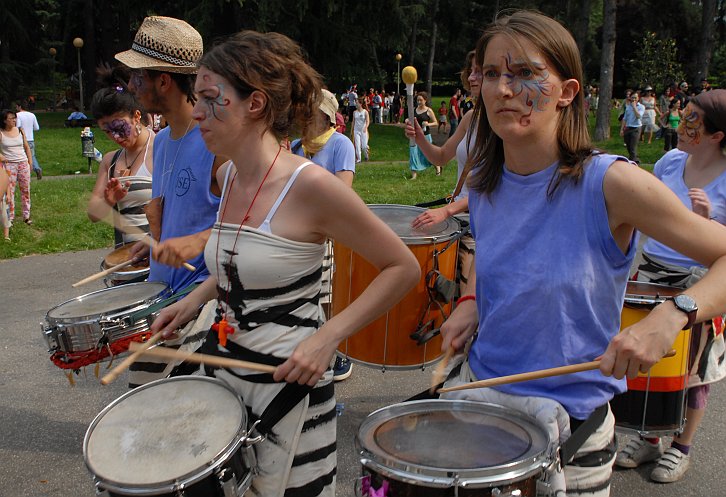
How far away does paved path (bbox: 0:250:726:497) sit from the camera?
373 centimetres

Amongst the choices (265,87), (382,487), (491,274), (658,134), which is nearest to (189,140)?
(265,87)

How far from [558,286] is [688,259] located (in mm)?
2039

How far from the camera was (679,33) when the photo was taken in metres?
41.4

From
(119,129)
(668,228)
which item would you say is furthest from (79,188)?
(668,228)

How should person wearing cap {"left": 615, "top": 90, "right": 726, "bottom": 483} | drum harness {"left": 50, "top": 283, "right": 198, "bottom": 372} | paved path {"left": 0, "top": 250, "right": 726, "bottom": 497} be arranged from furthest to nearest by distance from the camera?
1. paved path {"left": 0, "top": 250, "right": 726, "bottom": 497}
2. person wearing cap {"left": 615, "top": 90, "right": 726, "bottom": 483}
3. drum harness {"left": 50, "top": 283, "right": 198, "bottom": 372}

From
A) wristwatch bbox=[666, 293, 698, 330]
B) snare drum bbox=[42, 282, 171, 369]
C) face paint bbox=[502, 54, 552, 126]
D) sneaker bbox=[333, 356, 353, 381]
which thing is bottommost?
sneaker bbox=[333, 356, 353, 381]

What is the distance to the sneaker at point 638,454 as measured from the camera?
3.90 meters

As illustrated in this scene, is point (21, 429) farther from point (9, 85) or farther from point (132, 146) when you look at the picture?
point (9, 85)

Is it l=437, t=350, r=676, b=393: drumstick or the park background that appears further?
the park background

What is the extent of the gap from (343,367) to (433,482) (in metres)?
3.55

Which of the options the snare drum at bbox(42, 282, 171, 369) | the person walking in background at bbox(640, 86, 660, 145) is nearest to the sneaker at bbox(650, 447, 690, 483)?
the snare drum at bbox(42, 282, 171, 369)

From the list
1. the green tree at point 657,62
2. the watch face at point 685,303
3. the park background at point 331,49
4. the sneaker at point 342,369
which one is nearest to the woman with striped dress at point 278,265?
the watch face at point 685,303

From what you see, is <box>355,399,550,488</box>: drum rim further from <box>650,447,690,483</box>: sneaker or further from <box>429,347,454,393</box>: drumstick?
<box>650,447,690,483</box>: sneaker

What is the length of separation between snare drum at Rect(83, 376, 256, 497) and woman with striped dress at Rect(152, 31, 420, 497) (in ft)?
0.30
